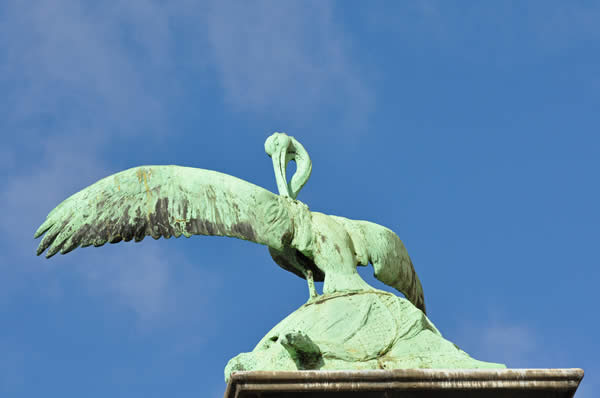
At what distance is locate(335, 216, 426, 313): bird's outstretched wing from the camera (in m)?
10.1

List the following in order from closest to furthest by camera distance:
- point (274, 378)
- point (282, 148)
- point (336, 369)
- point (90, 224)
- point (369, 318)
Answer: point (274, 378) < point (336, 369) < point (369, 318) < point (90, 224) < point (282, 148)

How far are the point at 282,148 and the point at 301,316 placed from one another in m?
2.35

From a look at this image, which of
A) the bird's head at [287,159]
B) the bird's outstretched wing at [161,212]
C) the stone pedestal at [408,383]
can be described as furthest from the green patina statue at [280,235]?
the stone pedestal at [408,383]

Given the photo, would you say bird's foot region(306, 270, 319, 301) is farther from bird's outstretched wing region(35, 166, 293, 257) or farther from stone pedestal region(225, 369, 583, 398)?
stone pedestal region(225, 369, 583, 398)

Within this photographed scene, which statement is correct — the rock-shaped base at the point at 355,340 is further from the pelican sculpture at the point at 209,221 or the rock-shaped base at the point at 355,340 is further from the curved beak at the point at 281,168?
the curved beak at the point at 281,168

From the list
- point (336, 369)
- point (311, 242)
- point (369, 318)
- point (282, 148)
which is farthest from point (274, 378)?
point (282, 148)

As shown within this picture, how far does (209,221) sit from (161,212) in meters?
0.41

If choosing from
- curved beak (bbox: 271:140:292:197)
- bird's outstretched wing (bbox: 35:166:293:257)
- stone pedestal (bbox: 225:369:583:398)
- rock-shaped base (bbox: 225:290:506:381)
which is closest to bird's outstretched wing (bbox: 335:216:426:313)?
curved beak (bbox: 271:140:292:197)

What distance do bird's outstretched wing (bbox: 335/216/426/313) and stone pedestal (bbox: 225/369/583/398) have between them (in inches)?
93.4

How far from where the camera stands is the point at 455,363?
8406 millimetres

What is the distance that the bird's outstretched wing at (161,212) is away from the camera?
9594 millimetres

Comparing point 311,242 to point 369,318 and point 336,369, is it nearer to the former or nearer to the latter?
point 369,318

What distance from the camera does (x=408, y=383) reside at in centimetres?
768

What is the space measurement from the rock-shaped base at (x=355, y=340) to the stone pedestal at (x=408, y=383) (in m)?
0.51
